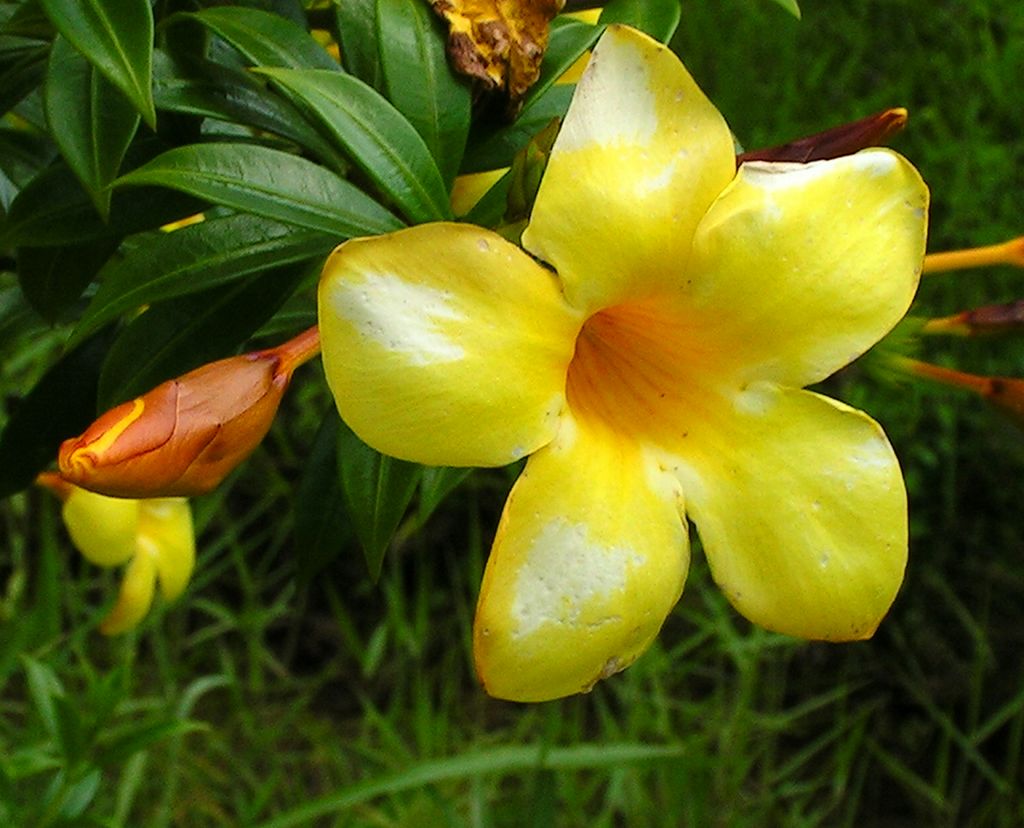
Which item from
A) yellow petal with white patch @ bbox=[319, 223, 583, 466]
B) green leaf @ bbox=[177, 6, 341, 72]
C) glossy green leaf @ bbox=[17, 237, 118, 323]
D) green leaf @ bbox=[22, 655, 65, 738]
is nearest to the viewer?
yellow petal with white patch @ bbox=[319, 223, 583, 466]

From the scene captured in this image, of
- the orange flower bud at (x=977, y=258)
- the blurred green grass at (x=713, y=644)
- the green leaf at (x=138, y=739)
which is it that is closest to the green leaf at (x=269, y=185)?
the orange flower bud at (x=977, y=258)

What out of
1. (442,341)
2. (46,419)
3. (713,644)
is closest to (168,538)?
(46,419)

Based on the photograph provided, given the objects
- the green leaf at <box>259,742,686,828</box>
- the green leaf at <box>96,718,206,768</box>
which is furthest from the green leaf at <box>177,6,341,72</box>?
the green leaf at <box>259,742,686,828</box>

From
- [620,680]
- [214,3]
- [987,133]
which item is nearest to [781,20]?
[987,133]

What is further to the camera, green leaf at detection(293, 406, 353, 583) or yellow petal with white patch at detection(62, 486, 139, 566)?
yellow petal with white patch at detection(62, 486, 139, 566)

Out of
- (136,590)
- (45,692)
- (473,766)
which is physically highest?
(136,590)

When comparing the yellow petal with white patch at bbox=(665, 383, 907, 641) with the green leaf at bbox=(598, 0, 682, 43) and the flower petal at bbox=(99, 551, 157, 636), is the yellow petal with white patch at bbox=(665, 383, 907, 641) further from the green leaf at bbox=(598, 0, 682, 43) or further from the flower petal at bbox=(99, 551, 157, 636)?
the flower petal at bbox=(99, 551, 157, 636)

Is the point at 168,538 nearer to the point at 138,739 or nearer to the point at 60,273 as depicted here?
the point at 138,739

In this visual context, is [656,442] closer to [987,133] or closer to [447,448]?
[447,448]
